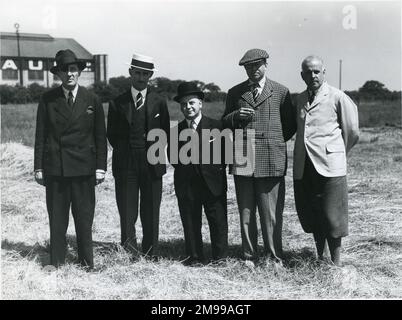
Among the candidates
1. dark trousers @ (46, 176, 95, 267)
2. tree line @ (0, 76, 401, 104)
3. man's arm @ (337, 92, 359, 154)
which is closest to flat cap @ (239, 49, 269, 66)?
man's arm @ (337, 92, 359, 154)

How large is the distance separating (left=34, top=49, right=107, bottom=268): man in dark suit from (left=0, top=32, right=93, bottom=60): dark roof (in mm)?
45598

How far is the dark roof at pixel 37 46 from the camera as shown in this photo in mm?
49159

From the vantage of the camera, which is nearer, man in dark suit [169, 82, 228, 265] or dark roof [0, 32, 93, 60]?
man in dark suit [169, 82, 228, 265]

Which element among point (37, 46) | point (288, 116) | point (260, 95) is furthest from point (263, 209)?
point (37, 46)

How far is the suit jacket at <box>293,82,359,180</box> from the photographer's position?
15.2 ft

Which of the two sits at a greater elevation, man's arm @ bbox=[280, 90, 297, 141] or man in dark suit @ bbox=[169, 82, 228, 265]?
man's arm @ bbox=[280, 90, 297, 141]

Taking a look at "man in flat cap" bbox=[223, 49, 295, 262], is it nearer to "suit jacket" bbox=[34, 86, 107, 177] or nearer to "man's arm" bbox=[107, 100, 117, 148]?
"man's arm" bbox=[107, 100, 117, 148]

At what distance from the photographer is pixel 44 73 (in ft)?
162

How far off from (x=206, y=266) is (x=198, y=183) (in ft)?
2.64

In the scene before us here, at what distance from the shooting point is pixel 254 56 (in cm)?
471

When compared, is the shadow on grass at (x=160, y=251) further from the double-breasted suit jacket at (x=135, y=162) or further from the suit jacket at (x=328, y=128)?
the suit jacket at (x=328, y=128)
